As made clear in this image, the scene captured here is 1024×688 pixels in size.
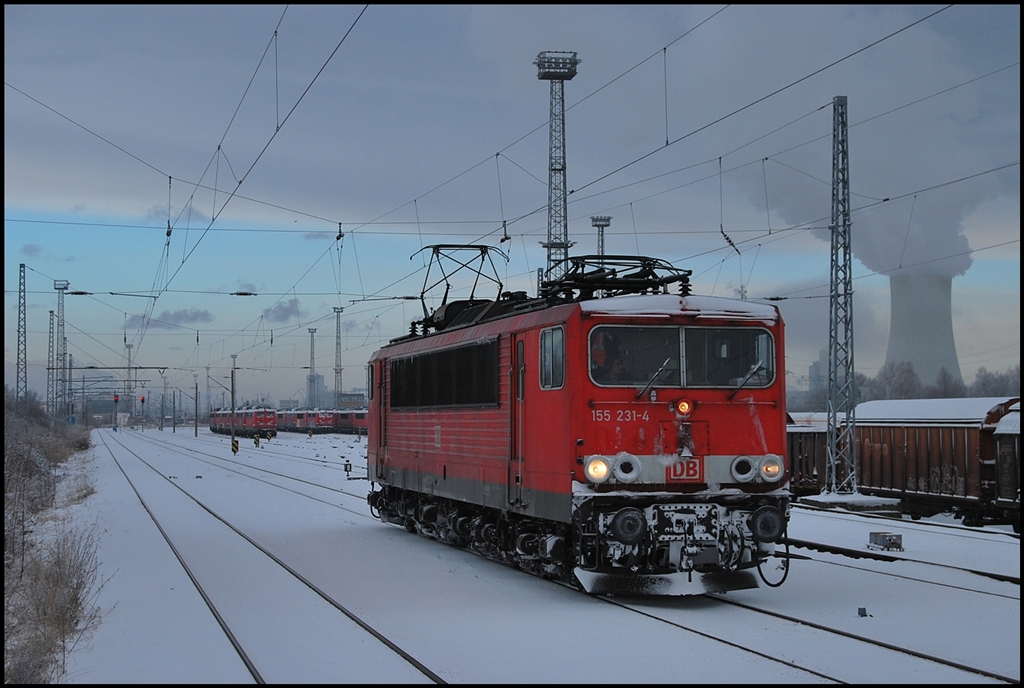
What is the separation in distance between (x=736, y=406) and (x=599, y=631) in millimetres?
3480

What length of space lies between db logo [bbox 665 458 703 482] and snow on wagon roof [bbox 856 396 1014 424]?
1517 cm

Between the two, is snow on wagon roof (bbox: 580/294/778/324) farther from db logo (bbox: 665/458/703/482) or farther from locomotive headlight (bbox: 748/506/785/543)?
locomotive headlight (bbox: 748/506/785/543)

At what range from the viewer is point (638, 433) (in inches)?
456

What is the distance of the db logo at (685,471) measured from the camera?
1154cm

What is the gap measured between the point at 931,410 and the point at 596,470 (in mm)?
18497

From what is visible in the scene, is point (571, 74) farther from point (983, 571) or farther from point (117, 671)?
point (117, 671)

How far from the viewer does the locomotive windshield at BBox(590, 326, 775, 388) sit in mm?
11750

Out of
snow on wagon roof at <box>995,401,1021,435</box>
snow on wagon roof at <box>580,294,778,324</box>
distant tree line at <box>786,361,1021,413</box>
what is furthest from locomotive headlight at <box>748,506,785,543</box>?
distant tree line at <box>786,361,1021,413</box>

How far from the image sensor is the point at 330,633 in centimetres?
1034

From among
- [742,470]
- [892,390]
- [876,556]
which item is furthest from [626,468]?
[892,390]

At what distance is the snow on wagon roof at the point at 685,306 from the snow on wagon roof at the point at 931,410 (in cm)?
1422

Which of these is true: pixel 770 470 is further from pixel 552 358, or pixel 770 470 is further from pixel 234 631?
pixel 234 631

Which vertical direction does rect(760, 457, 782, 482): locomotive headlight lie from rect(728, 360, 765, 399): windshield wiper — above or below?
below

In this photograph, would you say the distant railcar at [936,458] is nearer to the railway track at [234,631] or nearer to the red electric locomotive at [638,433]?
the red electric locomotive at [638,433]
